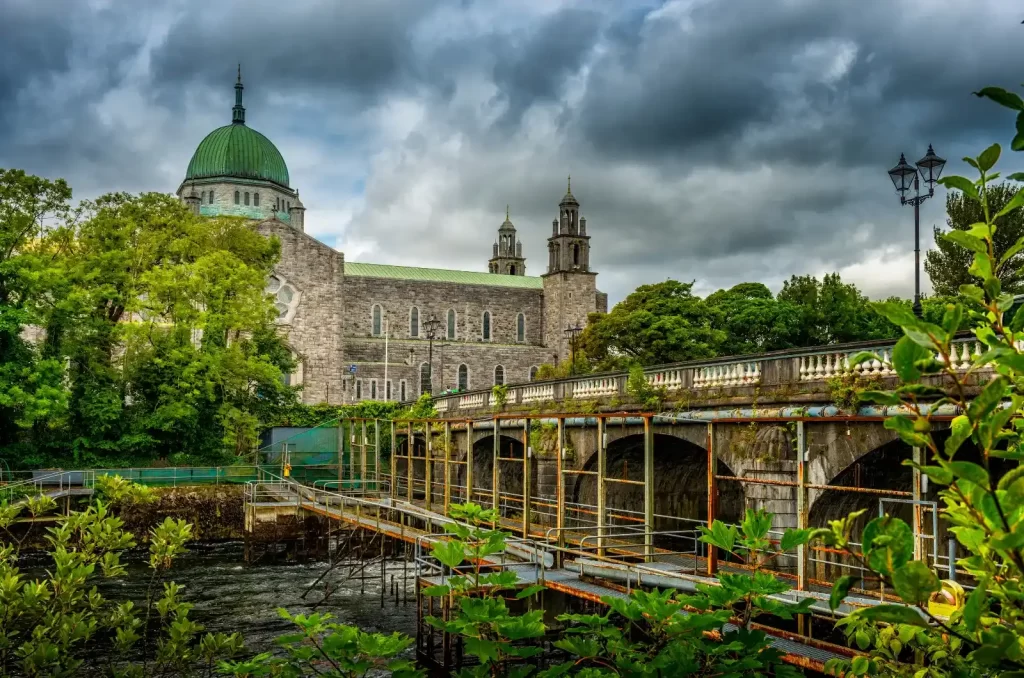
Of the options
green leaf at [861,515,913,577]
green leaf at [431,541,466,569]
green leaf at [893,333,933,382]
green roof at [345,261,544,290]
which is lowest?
green leaf at [431,541,466,569]

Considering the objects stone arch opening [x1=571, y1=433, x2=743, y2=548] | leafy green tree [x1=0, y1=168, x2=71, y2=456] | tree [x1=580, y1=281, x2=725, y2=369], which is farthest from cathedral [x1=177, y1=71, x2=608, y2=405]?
stone arch opening [x1=571, y1=433, x2=743, y2=548]

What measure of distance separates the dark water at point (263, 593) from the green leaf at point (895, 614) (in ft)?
56.1

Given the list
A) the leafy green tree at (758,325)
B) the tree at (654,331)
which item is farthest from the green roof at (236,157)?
the leafy green tree at (758,325)

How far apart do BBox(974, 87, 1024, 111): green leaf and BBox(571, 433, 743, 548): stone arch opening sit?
2141 cm

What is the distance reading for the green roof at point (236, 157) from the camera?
74.9 metres

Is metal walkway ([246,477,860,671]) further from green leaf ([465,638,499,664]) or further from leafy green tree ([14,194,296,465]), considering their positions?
leafy green tree ([14,194,296,465])

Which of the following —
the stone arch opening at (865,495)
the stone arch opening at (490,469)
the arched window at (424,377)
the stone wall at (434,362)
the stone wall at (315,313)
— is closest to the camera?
the stone arch opening at (865,495)

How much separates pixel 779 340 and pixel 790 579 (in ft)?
133

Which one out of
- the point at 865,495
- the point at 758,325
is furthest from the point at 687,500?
the point at 758,325

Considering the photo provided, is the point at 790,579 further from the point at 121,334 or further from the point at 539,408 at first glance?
the point at 121,334

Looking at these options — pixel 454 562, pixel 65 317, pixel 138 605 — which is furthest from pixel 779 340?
pixel 454 562

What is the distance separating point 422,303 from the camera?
73.4 meters

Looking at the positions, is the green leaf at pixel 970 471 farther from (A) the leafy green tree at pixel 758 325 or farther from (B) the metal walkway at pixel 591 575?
(A) the leafy green tree at pixel 758 325

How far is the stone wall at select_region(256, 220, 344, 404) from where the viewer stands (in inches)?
2466
